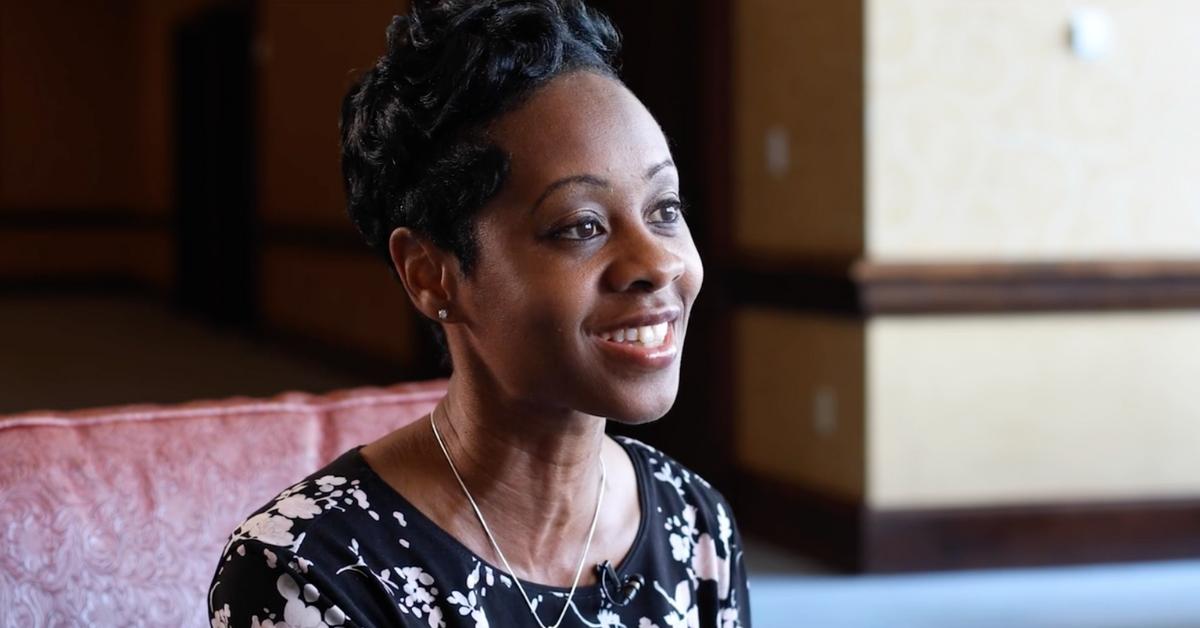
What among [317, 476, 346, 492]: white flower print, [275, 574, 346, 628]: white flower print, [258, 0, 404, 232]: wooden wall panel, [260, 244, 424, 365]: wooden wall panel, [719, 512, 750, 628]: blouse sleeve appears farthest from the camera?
[258, 0, 404, 232]: wooden wall panel

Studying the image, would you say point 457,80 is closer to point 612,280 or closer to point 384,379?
point 612,280

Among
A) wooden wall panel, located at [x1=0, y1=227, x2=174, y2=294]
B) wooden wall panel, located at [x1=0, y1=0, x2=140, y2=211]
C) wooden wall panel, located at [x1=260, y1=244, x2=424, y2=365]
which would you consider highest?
wooden wall panel, located at [x1=0, y1=0, x2=140, y2=211]

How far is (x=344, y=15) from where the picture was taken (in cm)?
835

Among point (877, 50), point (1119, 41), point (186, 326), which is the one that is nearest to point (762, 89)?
point (877, 50)

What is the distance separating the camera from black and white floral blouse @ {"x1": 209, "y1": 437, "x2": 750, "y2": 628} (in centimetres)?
116

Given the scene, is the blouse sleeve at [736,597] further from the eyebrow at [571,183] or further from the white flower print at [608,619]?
the eyebrow at [571,183]

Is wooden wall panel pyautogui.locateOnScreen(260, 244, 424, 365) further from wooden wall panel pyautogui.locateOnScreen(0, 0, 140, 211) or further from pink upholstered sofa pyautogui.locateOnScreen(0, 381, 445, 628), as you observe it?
wooden wall panel pyautogui.locateOnScreen(0, 0, 140, 211)

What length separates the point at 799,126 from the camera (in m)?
4.79

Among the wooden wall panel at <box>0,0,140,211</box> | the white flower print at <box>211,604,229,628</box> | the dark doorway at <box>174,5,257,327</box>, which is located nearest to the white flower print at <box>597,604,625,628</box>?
the white flower print at <box>211,604,229,628</box>

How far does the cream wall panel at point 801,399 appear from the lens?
4.54 m

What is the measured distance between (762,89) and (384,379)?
352 cm

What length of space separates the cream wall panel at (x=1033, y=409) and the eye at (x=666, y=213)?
3250 mm

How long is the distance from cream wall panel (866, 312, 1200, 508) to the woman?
10.6 ft

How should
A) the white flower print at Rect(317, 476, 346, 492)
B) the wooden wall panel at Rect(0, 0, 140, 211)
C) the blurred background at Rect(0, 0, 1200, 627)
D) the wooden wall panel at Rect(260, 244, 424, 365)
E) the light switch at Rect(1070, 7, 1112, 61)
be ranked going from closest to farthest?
the white flower print at Rect(317, 476, 346, 492)
the blurred background at Rect(0, 0, 1200, 627)
the light switch at Rect(1070, 7, 1112, 61)
the wooden wall panel at Rect(260, 244, 424, 365)
the wooden wall panel at Rect(0, 0, 140, 211)
